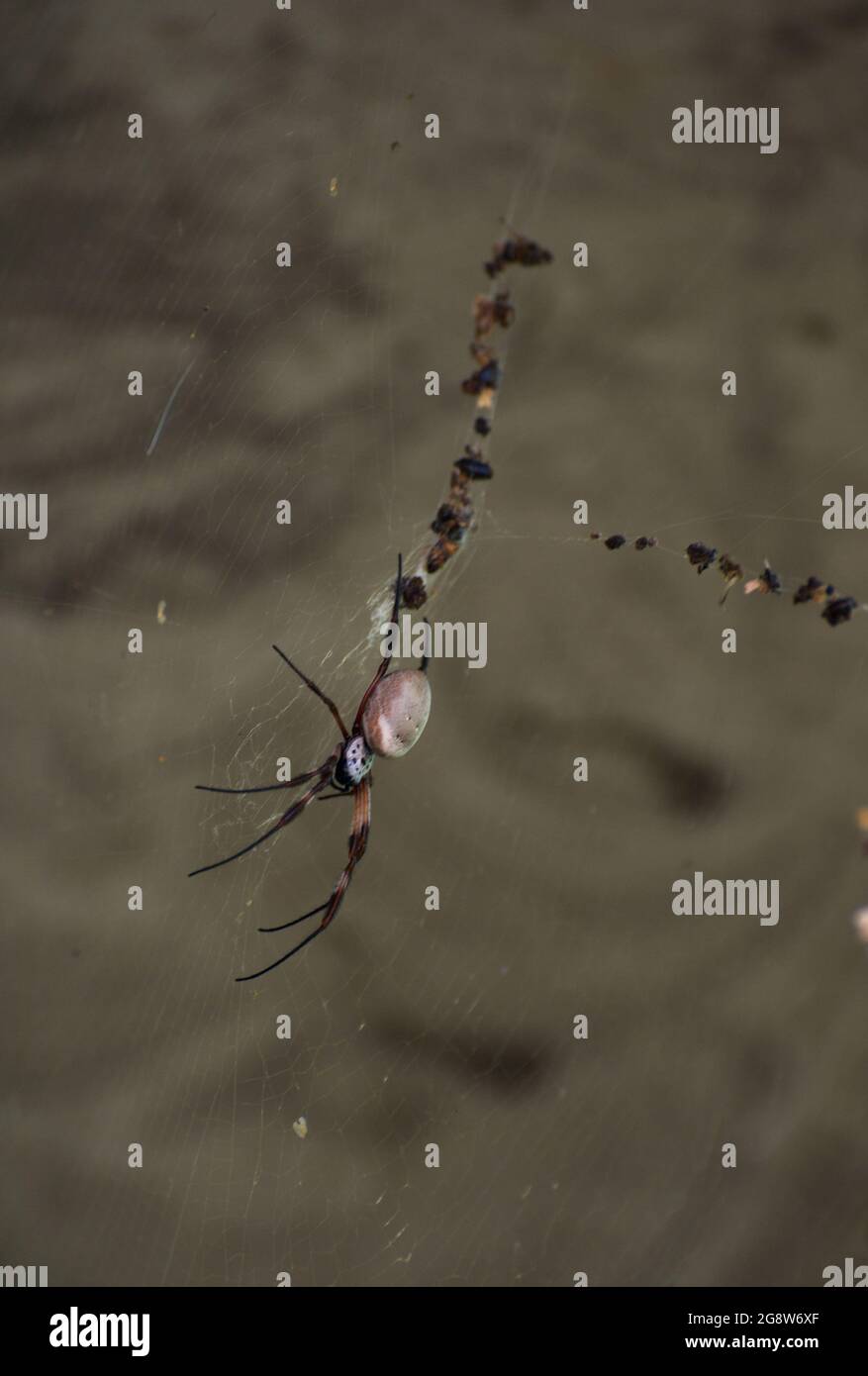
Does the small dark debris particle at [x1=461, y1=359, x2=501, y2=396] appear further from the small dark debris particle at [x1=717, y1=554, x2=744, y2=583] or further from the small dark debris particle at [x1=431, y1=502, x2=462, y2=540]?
the small dark debris particle at [x1=717, y1=554, x2=744, y2=583]

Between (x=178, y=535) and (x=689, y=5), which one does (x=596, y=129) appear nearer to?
(x=689, y=5)

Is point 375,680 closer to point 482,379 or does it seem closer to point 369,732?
point 369,732

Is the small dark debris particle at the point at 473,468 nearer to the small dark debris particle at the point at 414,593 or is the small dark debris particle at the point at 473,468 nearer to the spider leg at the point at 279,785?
the small dark debris particle at the point at 414,593

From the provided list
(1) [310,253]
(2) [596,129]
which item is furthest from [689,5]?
(1) [310,253]

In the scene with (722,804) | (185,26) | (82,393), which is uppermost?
(185,26)

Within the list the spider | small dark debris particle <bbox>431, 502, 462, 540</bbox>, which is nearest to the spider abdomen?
the spider

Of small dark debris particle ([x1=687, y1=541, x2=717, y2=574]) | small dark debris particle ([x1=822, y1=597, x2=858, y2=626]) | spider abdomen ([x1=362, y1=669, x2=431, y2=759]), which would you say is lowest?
spider abdomen ([x1=362, y1=669, x2=431, y2=759])

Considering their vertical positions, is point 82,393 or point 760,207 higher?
point 760,207
